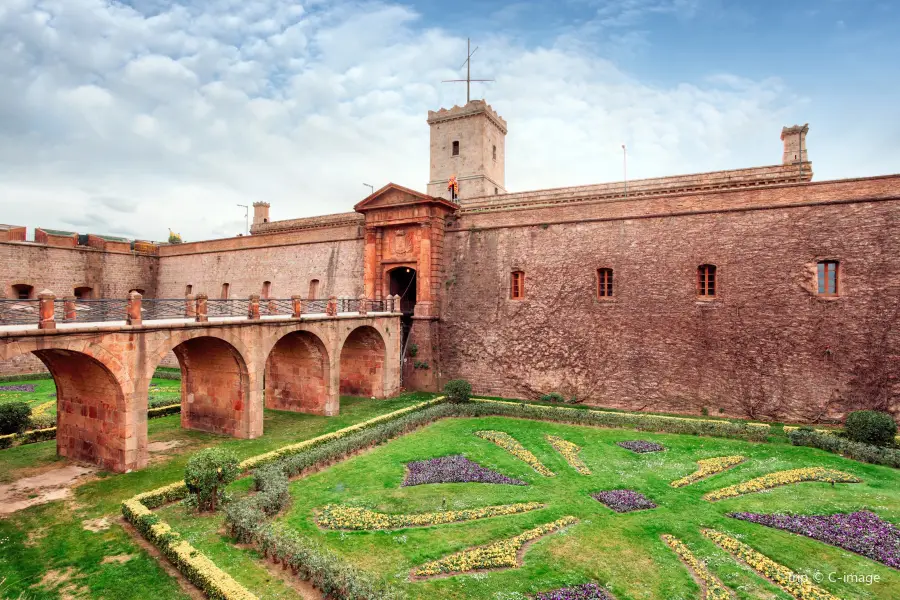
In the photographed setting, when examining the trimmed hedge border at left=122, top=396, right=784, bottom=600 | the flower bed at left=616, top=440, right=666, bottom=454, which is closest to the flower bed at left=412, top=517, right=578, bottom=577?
the trimmed hedge border at left=122, top=396, right=784, bottom=600

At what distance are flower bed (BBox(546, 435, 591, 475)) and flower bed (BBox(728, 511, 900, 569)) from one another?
3.94 meters

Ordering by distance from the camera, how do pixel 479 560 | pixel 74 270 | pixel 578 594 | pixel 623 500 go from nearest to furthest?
pixel 578 594 < pixel 479 560 < pixel 623 500 < pixel 74 270

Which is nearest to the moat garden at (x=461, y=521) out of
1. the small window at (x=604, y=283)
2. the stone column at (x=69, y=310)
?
the stone column at (x=69, y=310)

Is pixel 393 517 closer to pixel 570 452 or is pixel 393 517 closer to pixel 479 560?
pixel 479 560

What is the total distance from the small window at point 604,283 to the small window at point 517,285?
11.8ft

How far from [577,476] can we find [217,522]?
8893mm

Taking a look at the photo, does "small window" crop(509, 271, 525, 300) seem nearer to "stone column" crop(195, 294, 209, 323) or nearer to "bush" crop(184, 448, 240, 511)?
"stone column" crop(195, 294, 209, 323)

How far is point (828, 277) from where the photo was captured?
59.2 feet

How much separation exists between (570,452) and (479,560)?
724 cm

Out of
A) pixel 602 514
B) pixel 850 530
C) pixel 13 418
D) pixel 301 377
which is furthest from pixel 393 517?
pixel 13 418

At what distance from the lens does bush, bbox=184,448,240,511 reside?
1062cm

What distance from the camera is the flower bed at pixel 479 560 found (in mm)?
8586

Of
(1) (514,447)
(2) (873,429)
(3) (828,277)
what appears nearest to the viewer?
(2) (873,429)

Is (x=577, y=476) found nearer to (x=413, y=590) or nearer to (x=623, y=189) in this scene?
(x=413, y=590)
